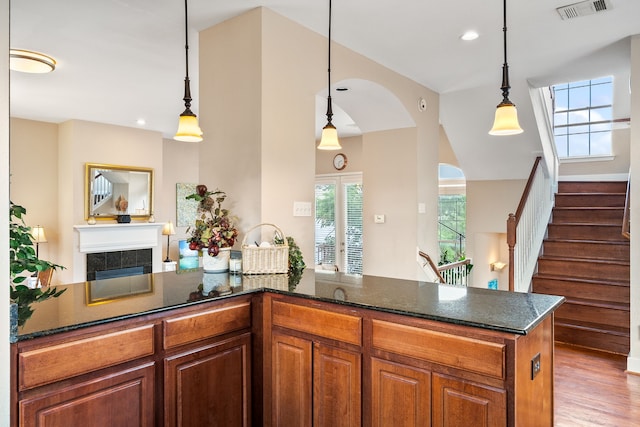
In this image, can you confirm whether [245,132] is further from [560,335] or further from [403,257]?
[560,335]

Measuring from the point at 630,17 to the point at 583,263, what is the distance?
2.70 metres

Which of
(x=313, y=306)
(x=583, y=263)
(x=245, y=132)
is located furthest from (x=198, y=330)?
(x=583, y=263)

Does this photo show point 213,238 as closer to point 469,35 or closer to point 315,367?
point 315,367

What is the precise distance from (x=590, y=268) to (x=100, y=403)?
5.01 meters

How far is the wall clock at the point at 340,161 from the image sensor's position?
8.08 metres

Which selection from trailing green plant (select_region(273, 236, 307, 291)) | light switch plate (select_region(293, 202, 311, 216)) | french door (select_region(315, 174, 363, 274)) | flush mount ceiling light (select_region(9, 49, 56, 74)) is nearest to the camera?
trailing green plant (select_region(273, 236, 307, 291))

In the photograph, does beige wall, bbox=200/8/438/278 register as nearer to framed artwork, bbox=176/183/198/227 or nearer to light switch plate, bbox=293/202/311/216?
light switch plate, bbox=293/202/311/216

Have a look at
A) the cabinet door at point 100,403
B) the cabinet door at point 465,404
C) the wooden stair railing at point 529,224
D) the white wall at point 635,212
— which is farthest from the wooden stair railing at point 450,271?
the cabinet door at point 100,403

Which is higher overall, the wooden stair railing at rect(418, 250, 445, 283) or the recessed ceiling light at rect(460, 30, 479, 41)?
the recessed ceiling light at rect(460, 30, 479, 41)

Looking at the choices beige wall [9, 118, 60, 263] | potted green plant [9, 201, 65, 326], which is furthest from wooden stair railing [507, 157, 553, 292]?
beige wall [9, 118, 60, 263]

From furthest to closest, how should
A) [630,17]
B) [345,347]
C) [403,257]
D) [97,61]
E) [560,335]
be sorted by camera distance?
[403,257] → [560,335] → [97,61] → [630,17] → [345,347]

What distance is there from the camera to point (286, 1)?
2.85 metres

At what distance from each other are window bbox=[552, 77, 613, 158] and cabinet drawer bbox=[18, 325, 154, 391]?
23.2 feet

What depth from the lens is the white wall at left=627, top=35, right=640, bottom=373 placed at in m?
3.56
